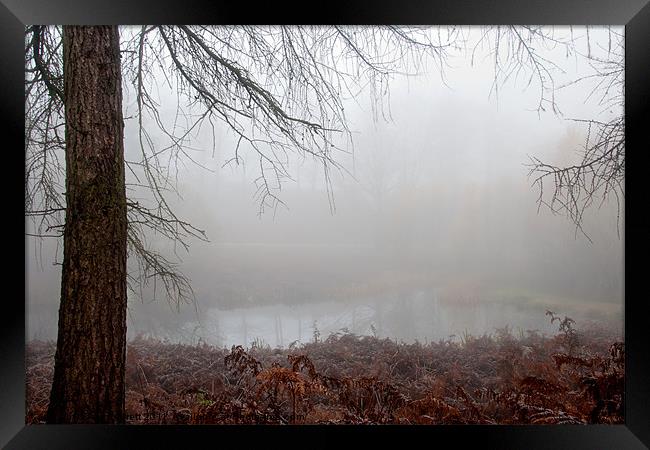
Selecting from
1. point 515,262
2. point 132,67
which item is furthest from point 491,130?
point 132,67

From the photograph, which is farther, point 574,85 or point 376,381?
point 574,85

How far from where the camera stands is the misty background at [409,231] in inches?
109

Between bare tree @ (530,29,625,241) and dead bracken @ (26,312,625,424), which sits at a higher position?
bare tree @ (530,29,625,241)

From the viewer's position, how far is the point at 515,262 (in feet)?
9.09

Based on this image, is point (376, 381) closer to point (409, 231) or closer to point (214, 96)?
point (409, 231)

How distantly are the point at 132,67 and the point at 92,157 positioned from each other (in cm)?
84

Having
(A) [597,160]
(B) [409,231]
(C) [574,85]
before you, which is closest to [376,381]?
(B) [409,231]

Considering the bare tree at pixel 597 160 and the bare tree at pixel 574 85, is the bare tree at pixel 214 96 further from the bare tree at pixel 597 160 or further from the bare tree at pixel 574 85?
the bare tree at pixel 597 160

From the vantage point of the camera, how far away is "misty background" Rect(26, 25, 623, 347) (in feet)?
9.05

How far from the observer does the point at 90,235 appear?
2.12m

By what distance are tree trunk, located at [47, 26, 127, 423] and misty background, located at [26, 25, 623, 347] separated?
595 mm

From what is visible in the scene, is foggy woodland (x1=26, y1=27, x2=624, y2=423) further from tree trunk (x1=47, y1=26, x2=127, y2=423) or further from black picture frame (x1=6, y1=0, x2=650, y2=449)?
black picture frame (x1=6, y1=0, x2=650, y2=449)

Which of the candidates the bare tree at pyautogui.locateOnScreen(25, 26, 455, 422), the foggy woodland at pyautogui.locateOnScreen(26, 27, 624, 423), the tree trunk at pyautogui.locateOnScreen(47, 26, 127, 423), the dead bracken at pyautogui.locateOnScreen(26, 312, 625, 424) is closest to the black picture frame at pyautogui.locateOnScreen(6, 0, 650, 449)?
the tree trunk at pyautogui.locateOnScreen(47, 26, 127, 423)

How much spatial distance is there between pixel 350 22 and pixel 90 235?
1607mm
